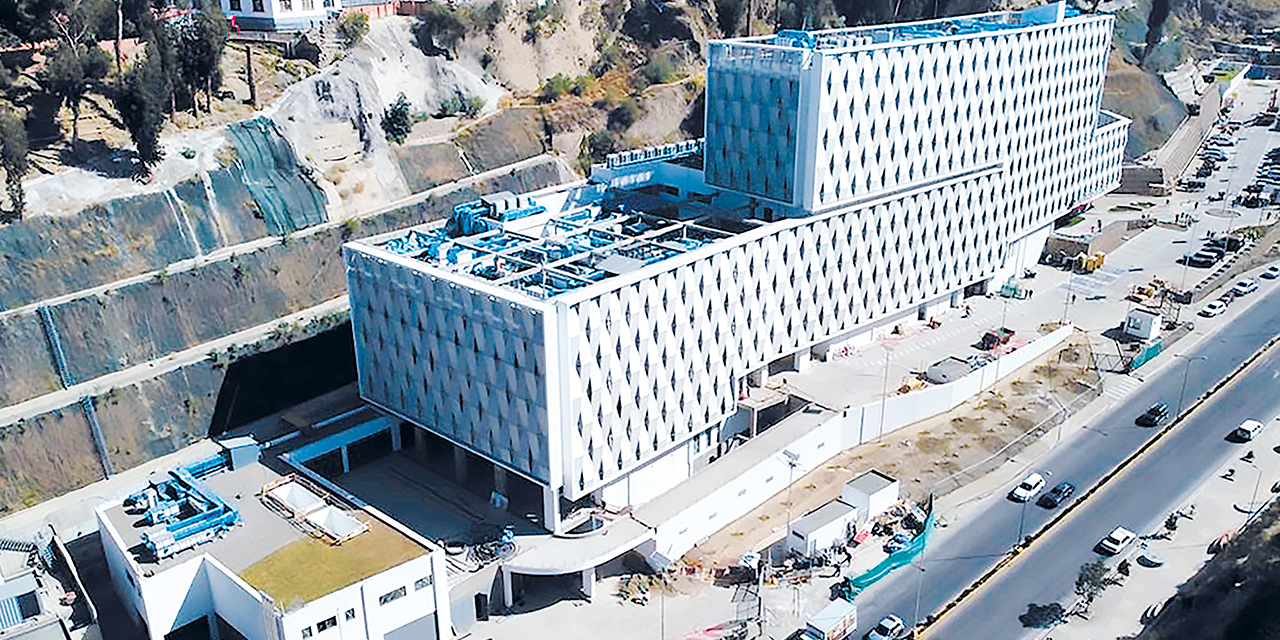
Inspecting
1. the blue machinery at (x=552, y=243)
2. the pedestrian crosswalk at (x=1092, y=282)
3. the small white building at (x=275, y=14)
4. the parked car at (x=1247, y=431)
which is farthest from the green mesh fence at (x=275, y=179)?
the parked car at (x=1247, y=431)

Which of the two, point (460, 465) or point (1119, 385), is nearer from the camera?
point (460, 465)

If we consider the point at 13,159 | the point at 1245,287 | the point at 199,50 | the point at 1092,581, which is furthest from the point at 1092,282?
the point at 13,159

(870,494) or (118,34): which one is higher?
(118,34)

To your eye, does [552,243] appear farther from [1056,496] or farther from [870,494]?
[1056,496]

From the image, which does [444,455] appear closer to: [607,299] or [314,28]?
[607,299]

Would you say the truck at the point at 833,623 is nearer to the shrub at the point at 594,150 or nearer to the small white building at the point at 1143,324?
the small white building at the point at 1143,324

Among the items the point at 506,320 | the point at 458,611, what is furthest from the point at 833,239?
the point at 458,611
